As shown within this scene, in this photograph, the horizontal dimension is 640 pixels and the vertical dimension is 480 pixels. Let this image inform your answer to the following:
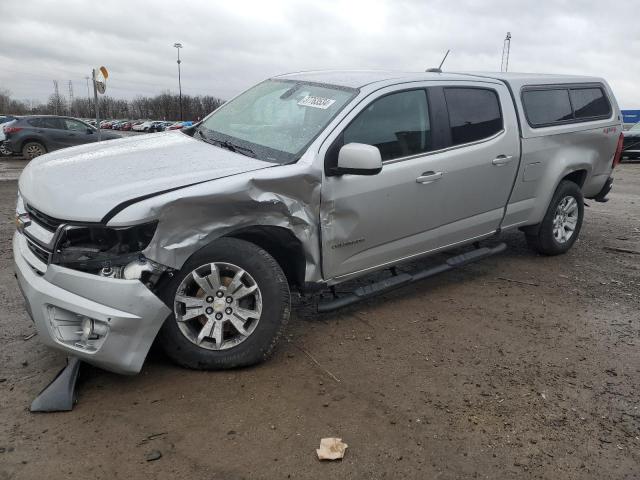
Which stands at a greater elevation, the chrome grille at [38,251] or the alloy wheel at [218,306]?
the chrome grille at [38,251]

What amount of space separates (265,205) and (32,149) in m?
15.3

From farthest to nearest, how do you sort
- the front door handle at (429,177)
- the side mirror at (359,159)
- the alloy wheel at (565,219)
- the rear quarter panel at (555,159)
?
the alloy wheel at (565,219), the rear quarter panel at (555,159), the front door handle at (429,177), the side mirror at (359,159)

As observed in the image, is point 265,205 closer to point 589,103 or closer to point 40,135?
point 589,103

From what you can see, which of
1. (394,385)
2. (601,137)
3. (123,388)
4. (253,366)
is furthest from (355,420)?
(601,137)

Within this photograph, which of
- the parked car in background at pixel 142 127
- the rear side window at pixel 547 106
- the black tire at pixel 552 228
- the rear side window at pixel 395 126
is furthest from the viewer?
the parked car in background at pixel 142 127

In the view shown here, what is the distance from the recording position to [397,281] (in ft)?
13.7

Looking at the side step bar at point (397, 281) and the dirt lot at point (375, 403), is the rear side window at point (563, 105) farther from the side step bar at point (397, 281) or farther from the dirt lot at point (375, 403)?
the dirt lot at point (375, 403)

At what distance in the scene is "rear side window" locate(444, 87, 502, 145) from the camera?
439 centimetres

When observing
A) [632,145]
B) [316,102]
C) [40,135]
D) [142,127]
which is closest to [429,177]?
[316,102]

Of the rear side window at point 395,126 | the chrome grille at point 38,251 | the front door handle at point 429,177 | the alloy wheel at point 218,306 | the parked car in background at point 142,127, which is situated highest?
the rear side window at point 395,126

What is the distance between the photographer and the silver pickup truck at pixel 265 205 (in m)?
2.80

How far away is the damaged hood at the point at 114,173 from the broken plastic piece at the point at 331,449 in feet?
5.04

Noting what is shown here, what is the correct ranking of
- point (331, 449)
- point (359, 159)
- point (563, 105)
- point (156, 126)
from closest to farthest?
point (331, 449)
point (359, 159)
point (563, 105)
point (156, 126)

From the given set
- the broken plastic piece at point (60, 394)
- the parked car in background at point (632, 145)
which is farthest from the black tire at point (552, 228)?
the parked car in background at point (632, 145)
